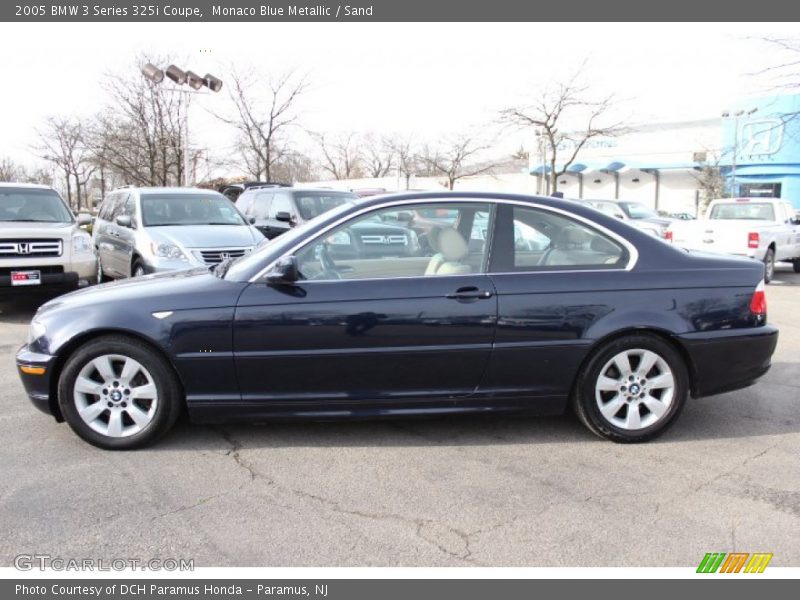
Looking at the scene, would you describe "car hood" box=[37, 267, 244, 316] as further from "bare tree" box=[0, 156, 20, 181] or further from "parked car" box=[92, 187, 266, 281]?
"bare tree" box=[0, 156, 20, 181]

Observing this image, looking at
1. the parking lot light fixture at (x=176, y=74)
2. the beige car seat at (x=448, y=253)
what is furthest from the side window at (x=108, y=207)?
the parking lot light fixture at (x=176, y=74)

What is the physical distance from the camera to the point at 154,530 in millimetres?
3111

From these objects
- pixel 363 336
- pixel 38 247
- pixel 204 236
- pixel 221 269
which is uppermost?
pixel 204 236

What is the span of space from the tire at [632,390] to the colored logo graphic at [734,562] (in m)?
1.26

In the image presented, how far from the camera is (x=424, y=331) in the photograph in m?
3.91

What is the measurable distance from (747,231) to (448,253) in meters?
10.3

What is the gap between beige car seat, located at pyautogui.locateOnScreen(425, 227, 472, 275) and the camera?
13.5 ft

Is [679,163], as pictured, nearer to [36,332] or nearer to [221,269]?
[221,269]

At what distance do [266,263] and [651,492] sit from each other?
8.56 feet

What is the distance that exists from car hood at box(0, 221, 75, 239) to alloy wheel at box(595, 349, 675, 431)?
23.7 feet

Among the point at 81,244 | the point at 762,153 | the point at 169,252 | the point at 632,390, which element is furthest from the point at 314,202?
the point at 762,153

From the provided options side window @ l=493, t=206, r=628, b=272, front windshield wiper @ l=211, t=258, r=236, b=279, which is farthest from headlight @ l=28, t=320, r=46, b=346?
side window @ l=493, t=206, r=628, b=272

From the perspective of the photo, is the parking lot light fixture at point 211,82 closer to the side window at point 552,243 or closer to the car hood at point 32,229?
the car hood at point 32,229

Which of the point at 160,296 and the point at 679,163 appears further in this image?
the point at 679,163
